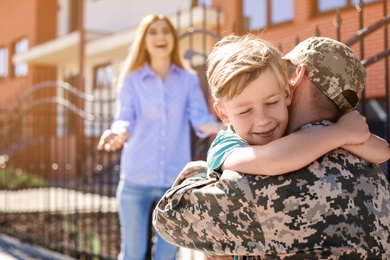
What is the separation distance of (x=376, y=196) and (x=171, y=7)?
13.9 metres

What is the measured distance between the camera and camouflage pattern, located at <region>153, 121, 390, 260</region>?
4.36 ft

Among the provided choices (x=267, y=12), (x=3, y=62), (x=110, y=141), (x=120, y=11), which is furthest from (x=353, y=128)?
(x=3, y=62)

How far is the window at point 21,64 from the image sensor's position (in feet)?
72.3

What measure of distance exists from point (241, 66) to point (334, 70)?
0.25 meters

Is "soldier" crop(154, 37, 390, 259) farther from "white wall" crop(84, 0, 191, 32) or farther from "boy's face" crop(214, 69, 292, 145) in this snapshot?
"white wall" crop(84, 0, 191, 32)

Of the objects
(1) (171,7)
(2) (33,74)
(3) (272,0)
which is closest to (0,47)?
(2) (33,74)

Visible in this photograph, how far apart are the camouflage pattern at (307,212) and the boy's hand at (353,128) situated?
4cm

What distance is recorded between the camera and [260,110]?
60.1 inches

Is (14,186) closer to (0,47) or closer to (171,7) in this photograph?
(171,7)

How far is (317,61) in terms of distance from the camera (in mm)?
1480

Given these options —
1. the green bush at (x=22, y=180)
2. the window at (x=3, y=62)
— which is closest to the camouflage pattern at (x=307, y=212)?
the green bush at (x=22, y=180)

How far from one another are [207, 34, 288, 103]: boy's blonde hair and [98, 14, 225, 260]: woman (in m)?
1.68

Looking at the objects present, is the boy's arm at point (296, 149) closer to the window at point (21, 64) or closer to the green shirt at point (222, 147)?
the green shirt at point (222, 147)

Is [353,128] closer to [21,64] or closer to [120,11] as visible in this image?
[120,11]
